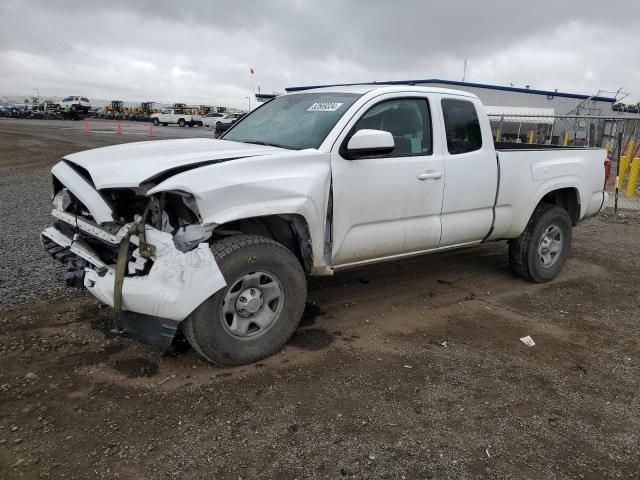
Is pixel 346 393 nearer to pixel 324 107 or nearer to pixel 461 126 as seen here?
pixel 324 107

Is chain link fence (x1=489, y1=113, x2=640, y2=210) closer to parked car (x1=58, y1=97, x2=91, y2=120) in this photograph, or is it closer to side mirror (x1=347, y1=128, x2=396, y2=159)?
side mirror (x1=347, y1=128, x2=396, y2=159)

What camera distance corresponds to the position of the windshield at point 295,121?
4.03 metres

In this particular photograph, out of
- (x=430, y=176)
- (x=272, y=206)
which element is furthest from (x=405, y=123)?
(x=272, y=206)

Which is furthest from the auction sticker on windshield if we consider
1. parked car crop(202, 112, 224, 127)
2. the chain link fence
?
parked car crop(202, 112, 224, 127)

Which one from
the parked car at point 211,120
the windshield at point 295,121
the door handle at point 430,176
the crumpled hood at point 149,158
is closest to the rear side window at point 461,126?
the door handle at point 430,176

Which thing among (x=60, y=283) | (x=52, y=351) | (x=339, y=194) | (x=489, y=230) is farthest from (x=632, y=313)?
(x=60, y=283)

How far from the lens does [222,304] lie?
11.0ft

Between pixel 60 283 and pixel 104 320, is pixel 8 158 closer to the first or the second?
pixel 60 283

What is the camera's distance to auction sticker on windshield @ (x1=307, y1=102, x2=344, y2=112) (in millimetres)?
4184

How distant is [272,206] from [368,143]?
866 mm

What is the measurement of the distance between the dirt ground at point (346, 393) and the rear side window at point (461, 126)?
58.3 inches

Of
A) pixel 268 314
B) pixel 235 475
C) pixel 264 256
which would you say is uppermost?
pixel 264 256

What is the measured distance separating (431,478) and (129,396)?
1.81 meters

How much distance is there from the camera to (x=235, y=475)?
2.52m
